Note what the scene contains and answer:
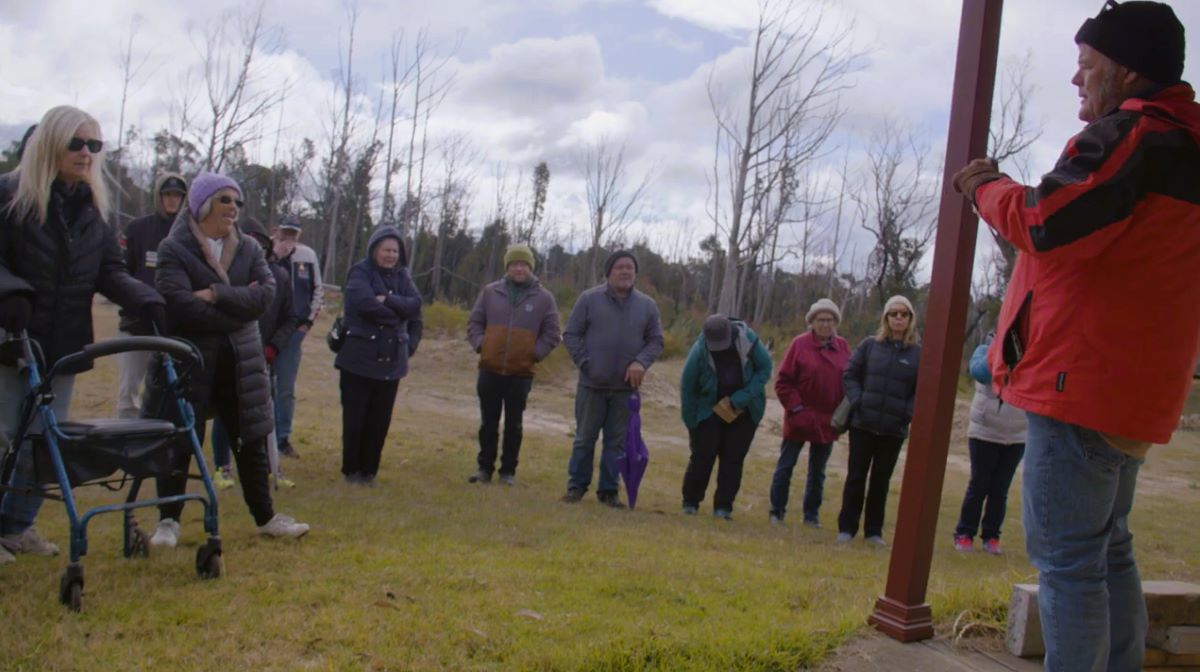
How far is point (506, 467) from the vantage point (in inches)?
323

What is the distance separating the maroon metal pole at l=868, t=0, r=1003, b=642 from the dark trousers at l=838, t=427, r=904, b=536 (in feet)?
13.2

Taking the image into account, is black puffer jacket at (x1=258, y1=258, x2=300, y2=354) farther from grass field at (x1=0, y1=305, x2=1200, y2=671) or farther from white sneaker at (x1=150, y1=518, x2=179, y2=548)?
white sneaker at (x1=150, y1=518, x2=179, y2=548)

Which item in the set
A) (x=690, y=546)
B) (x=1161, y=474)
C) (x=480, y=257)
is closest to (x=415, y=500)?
(x=690, y=546)

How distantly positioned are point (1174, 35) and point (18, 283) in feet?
13.9

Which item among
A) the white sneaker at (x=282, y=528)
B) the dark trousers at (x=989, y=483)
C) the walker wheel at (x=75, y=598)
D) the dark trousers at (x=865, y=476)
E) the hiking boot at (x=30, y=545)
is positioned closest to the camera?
the walker wheel at (x=75, y=598)

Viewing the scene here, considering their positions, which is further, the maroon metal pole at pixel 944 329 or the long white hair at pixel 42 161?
the long white hair at pixel 42 161

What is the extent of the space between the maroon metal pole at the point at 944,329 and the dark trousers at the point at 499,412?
492cm

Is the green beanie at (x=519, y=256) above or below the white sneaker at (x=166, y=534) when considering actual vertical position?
above

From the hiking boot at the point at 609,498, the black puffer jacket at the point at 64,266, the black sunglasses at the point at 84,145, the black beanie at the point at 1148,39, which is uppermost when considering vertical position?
the black beanie at the point at 1148,39

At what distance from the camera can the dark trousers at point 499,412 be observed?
802cm

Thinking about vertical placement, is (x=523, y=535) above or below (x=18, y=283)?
below

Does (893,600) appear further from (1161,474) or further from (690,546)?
(1161,474)

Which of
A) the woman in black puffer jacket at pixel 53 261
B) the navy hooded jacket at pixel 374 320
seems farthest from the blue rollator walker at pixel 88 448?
the navy hooded jacket at pixel 374 320

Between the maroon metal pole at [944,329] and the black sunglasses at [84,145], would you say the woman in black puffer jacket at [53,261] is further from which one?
the maroon metal pole at [944,329]
